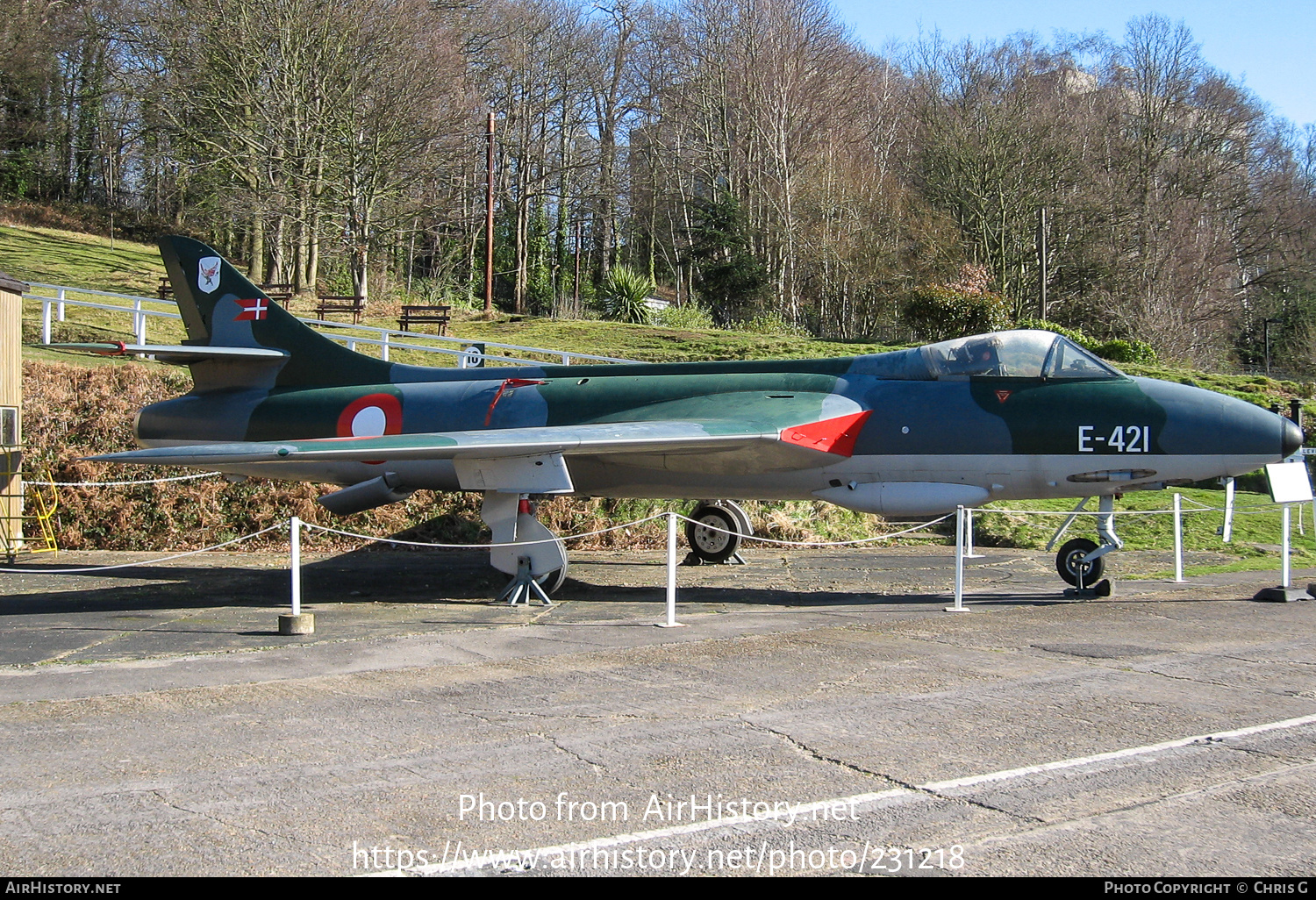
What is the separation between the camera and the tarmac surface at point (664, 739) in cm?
411

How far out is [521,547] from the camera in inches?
445

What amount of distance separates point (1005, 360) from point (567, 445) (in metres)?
4.95

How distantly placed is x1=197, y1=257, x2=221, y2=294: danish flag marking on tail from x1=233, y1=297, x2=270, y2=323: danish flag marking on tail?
457mm

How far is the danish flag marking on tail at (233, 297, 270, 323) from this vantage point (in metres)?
14.0

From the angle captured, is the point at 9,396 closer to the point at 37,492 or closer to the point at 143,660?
the point at 37,492

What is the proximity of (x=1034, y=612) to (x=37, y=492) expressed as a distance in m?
14.3

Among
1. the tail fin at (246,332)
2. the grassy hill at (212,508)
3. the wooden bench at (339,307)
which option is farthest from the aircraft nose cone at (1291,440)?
the wooden bench at (339,307)

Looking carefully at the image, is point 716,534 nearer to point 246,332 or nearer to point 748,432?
point 748,432

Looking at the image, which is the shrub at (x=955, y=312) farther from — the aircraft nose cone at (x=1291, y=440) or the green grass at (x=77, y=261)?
the green grass at (x=77, y=261)

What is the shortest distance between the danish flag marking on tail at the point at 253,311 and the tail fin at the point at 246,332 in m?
0.01

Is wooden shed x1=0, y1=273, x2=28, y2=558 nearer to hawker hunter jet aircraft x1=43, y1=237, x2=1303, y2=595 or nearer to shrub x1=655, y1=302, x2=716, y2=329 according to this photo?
hawker hunter jet aircraft x1=43, y1=237, x2=1303, y2=595

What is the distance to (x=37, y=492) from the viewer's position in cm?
1545

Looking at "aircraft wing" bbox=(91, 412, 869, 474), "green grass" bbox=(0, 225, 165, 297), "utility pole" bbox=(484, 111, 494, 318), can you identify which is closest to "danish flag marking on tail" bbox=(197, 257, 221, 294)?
"aircraft wing" bbox=(91, 412, 869, 474)

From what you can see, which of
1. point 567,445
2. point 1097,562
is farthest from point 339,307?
point 1097,562
